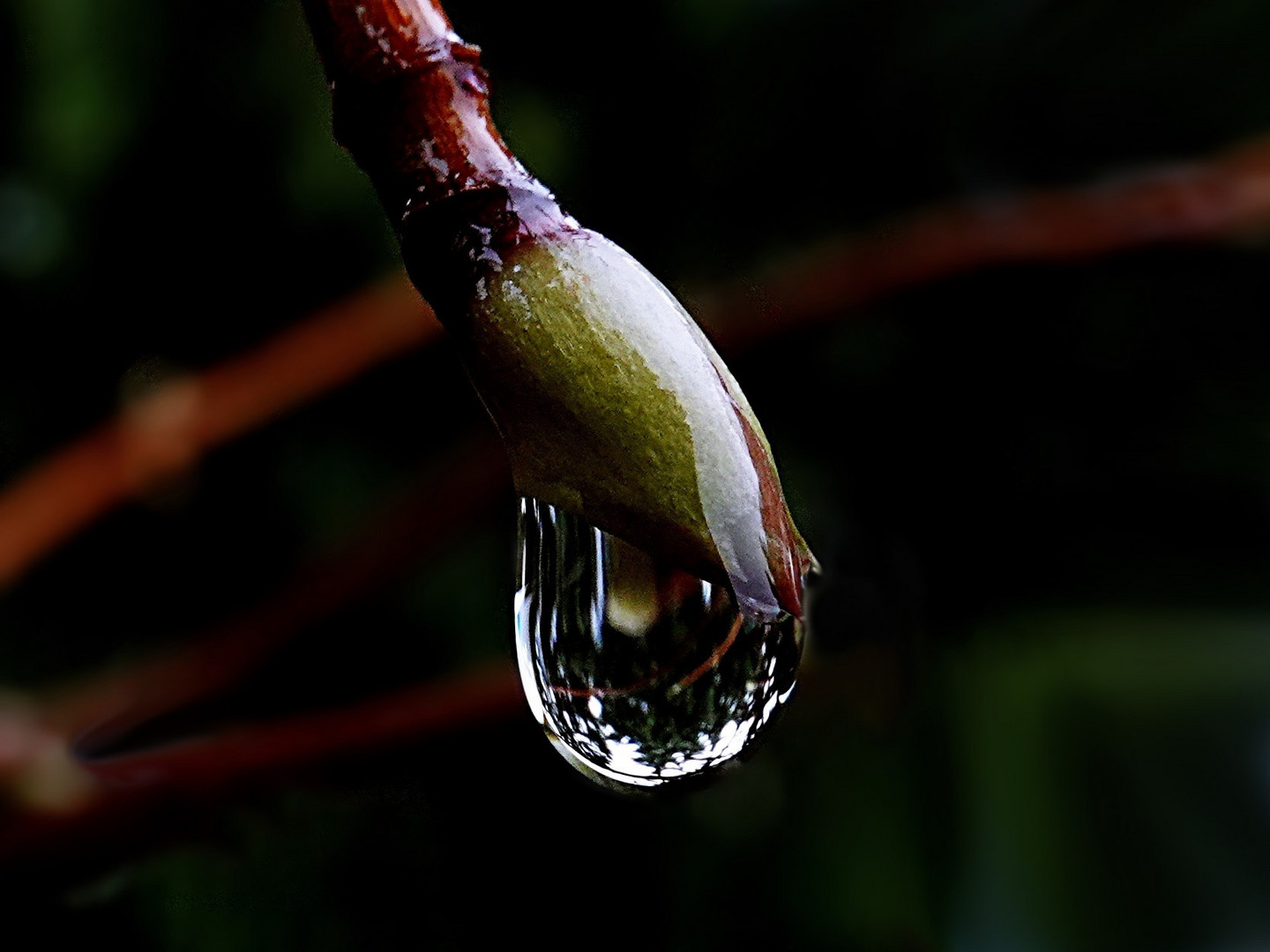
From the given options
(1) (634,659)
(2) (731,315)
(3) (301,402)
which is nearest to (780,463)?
(2) (731,315)

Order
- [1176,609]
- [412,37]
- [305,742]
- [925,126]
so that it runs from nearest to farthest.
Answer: [412,37] < [305,742] < [1176,609] < [925,126]

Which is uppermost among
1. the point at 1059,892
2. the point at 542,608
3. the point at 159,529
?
the point at 542,608

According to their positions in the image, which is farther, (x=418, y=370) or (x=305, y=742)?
(x=418, y=370)

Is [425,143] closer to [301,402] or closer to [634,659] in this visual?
[634,659]

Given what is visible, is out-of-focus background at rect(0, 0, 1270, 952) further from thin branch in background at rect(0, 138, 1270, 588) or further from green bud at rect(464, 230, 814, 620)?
green bud at rect(464, 230, 814, 620)

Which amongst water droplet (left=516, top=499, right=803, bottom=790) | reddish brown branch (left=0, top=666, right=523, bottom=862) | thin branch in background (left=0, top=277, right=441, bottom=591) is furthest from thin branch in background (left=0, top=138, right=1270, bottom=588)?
water droplet (left=516, top=499, right=803, bottom=790)

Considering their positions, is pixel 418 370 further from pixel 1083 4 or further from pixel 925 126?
pixel 1083 4

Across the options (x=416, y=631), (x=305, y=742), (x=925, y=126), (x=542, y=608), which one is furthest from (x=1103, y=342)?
(x=542, y=608)
